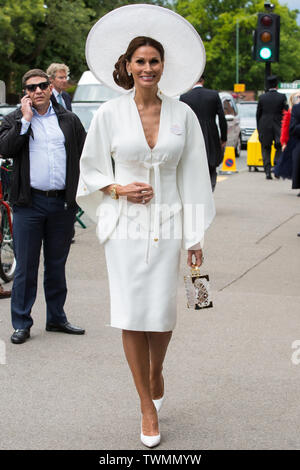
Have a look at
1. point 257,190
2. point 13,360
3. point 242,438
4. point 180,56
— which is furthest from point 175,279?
point 257,190

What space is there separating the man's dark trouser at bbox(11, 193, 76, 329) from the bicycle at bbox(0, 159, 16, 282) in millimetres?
1707

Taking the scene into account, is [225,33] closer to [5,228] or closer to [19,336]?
[5,228]

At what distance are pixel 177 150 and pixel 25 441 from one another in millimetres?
1620

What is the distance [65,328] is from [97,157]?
2433 mm

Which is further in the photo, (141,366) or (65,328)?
(65,328)

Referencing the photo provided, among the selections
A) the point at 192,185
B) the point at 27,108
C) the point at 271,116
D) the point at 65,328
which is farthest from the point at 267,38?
the point at 192,185

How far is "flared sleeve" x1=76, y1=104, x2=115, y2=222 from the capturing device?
4.05 metres

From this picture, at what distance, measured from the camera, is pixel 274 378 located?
5105mm

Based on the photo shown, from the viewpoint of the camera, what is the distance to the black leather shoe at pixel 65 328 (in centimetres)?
620

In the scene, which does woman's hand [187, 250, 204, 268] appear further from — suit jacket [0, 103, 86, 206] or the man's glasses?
the man's glasses

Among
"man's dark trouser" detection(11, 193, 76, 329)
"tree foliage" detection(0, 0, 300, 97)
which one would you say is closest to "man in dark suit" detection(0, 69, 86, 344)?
"man's dark trouser" detection(11, 193, 76, 329)

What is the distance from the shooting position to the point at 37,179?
233 inches

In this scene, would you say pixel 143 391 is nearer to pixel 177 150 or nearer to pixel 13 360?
pixel 177 150

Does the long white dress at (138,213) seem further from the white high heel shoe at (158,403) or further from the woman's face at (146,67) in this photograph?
the white high heel shoe at (158,403)
